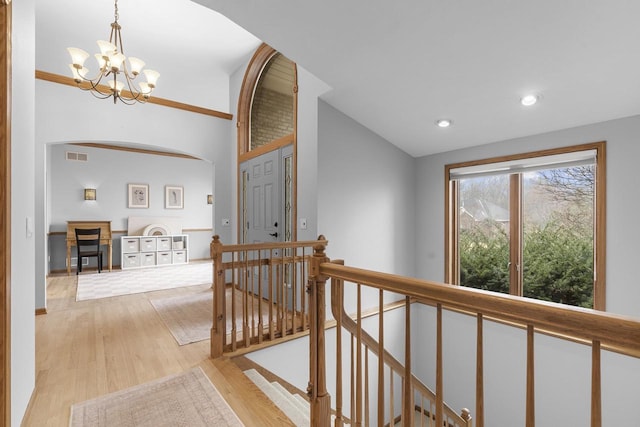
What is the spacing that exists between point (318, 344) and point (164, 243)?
270 inches

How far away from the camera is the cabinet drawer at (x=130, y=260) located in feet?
22.7

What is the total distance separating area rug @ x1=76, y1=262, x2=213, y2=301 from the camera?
188 inches

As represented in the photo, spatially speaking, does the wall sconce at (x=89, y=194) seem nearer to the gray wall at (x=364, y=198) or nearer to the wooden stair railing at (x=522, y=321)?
the gray wall at (x=364, y=198)

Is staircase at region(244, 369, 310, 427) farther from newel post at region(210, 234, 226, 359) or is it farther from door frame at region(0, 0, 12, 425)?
door frame at region(0, 0, 12, 425)

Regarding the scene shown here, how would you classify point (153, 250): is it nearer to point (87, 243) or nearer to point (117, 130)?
point (87, 243)

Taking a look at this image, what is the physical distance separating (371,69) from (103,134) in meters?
3.86

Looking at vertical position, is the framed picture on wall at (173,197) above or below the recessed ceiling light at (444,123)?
below

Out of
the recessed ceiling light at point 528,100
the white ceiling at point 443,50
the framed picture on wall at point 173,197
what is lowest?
the framed picture on wall at point 173,197

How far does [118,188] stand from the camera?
7.21 meters

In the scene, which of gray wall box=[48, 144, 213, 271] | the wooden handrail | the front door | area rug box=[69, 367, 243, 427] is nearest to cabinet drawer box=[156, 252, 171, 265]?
gray wall box=[48, 144, 213, 271]

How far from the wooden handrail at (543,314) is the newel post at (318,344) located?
20.9 inches

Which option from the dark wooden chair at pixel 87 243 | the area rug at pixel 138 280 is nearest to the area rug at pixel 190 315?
the area rug at pixel 138 280

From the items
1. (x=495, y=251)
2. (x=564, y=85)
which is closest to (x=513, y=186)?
(x=495, y=251)

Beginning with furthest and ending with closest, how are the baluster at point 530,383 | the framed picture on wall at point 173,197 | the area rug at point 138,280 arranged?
the framed picture on wall at point 173,197, the area rug at point 138,280, the baluster at point 530,383
